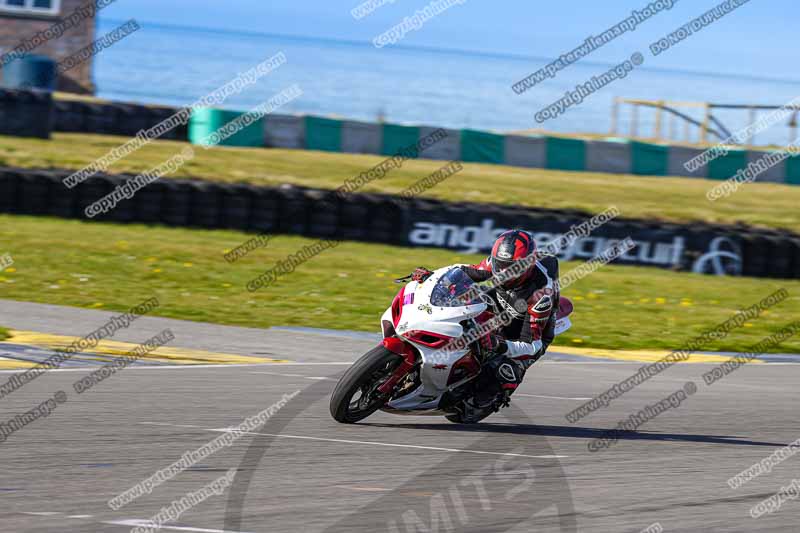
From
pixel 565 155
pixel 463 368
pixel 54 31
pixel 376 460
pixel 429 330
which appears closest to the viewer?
pixel 376 460

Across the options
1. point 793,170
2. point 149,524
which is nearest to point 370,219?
point 149,524

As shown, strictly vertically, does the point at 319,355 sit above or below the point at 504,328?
below

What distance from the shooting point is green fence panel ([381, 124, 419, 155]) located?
33.8m

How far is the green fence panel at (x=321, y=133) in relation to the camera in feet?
112

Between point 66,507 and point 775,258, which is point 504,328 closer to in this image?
point 66,507

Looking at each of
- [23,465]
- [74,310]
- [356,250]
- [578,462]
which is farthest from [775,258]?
[23,465]

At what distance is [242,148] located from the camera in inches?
1303

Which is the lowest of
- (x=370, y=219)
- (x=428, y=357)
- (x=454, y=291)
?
(x=370, y=219)

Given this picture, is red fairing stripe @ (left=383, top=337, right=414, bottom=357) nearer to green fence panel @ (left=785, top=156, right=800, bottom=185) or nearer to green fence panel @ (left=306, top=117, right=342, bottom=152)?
green fence panel @ (left=306, top=117, right=342, bottom=152)

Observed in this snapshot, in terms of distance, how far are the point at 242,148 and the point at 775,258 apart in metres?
16.9

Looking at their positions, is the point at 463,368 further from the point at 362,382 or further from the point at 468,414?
the point at 362,382

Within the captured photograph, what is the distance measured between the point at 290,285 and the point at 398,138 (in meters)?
17.4

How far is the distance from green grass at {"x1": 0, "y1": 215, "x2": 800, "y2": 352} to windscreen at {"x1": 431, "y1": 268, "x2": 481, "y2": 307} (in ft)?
19.1

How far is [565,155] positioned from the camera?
112 feet
